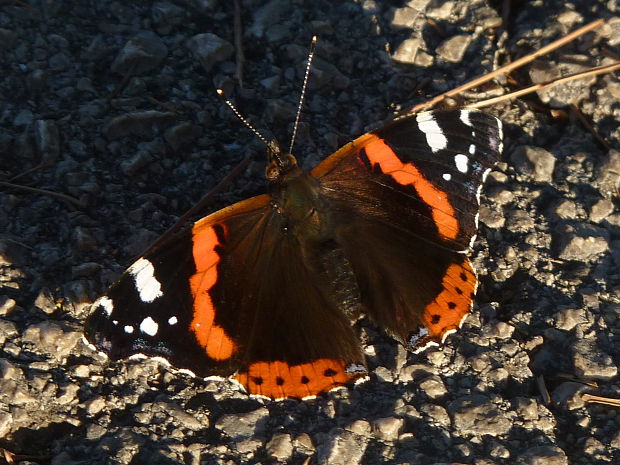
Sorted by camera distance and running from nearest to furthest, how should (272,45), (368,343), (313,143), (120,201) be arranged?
1. (368,343)
2. (120,201)
3. (313,143)
4. (272,45)

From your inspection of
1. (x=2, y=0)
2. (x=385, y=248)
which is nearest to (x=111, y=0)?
(x=2, y=0)

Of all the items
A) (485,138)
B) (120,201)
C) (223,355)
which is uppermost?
(485,138)

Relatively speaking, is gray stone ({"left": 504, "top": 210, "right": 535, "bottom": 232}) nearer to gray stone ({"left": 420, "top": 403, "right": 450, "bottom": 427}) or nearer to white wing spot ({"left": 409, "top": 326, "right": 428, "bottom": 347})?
white wing spot ({"left": 409, "top": 326, "right": 428, "bottom": 347})

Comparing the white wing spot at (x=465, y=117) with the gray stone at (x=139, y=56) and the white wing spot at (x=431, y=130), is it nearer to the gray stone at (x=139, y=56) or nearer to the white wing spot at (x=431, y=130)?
the white wing spot at (x=431, y=130)

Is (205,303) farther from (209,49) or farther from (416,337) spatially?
(209,49)

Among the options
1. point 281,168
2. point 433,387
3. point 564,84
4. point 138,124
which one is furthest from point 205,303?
point 564,84

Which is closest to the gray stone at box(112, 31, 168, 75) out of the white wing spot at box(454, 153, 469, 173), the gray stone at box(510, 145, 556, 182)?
the white wing spot at box(454, 153, 469, 173)

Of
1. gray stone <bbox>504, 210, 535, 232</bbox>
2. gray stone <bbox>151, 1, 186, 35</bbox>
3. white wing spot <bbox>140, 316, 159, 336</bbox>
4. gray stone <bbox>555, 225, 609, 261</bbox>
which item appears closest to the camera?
white wing spot <bbox>140, 316, 159, 336</bbox>

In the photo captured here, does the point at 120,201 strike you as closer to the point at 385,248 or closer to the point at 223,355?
the point at 223,355
